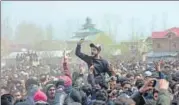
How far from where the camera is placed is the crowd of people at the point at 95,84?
381 centimetres

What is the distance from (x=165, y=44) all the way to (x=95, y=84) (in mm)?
1352

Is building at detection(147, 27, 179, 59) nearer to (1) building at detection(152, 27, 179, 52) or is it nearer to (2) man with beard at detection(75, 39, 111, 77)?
(1) building at detection(152, 27, 179, 52)

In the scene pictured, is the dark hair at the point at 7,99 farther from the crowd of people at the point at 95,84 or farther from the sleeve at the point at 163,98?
the sleeve at the point at 163,98

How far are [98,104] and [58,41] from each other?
239 cm

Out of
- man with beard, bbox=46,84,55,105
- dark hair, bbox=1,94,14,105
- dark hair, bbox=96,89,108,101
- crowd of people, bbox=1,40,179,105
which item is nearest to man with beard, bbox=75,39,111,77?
crowd of people, bbox=1,40,179,105

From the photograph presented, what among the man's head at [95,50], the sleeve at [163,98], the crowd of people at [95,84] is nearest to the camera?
the sleeve at [163,98]

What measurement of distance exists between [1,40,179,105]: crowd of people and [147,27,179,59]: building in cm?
13

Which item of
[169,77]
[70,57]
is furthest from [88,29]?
[169,77]

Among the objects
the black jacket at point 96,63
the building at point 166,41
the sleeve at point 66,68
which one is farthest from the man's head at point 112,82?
the building at point 166,41

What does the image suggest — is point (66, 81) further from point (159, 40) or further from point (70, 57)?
point (159, 40)

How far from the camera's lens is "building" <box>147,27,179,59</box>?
17.7 ft


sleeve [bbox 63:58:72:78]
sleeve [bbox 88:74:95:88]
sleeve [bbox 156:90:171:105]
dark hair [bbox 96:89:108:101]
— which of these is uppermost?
sleeve [bbox 63:58:72:78]

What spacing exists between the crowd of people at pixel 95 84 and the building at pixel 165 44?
0.43 feet

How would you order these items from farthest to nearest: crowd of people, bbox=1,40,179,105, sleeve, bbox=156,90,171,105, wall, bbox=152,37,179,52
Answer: wall, bbox=152,37,179,52 < crowd of people, bbox=1,40,179,105 < sleeve, bbox=156,90,171,105
